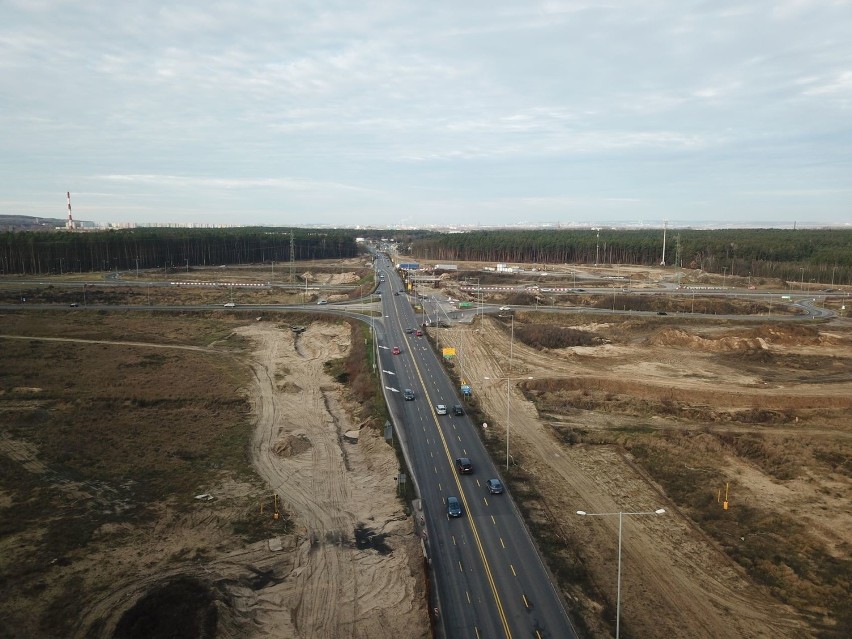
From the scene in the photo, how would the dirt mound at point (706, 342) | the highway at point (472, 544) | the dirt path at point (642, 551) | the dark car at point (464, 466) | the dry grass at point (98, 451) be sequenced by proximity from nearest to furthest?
the highway at point (472, 544) < the dirt path at point (642, 551) < the dry grass at point (98, 451) < the dark car at point (464, 466) < the dirt mound at point (706, 342)

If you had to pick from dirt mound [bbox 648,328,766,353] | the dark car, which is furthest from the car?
dirt mound [bbox 648,328,766,353]

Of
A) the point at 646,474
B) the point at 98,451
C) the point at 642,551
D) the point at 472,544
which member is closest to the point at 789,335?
the point at 646,474

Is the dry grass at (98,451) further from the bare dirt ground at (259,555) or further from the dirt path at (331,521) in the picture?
the dirt path at (331,521)

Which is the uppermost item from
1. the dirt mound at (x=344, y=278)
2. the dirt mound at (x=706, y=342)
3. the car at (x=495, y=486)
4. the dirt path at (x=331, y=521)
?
the dirt mound at (x=344, y=278)

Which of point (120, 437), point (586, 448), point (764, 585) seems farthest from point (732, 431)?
point (120, 437)

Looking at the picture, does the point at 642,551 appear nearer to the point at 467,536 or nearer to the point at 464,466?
the point at 467,536

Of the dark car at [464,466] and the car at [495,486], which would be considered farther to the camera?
the dark car at [464,466]

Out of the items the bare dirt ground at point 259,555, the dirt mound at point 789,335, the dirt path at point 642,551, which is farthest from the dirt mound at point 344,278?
the dirt path at point 642,551
